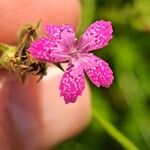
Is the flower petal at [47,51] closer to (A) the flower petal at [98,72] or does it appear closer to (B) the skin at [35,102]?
(A) the flower petal at [98,72]

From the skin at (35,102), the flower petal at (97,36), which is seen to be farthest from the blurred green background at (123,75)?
the flower petal at (97,36)

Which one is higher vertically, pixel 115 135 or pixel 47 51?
pixel 47 51

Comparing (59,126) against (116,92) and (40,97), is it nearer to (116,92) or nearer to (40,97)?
(40,97)

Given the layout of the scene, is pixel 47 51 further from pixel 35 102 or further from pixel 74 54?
pixel 35 102

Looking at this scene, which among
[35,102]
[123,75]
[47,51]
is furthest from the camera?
[123,75]

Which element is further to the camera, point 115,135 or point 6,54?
point 115,135

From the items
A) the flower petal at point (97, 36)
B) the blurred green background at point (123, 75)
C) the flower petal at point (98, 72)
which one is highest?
the flower petal at point (97, 36)

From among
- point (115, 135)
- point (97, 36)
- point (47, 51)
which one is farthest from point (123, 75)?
point (47, 51)
